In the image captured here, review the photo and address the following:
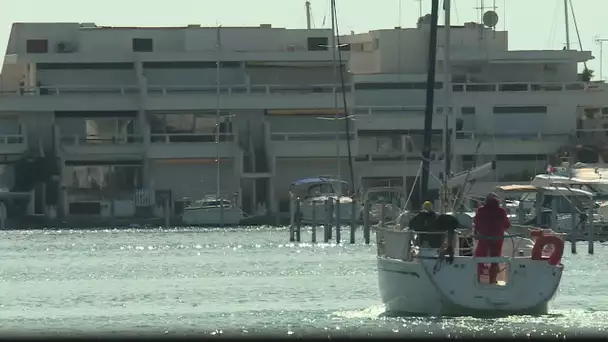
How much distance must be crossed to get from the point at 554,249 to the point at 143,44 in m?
71.8

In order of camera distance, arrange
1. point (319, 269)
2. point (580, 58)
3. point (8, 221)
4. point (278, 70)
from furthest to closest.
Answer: point (580, 58)
point (278, 70)
point (8, 221)
point (319, 269)

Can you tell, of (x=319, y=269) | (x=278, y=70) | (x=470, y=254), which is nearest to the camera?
(x=470, y=254)

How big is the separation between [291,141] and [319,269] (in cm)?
4695

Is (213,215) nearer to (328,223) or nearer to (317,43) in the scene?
(317,43)

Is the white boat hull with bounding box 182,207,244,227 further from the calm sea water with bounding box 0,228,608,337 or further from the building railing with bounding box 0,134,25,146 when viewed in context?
the calm sea water with bounding box 0,228,608,337

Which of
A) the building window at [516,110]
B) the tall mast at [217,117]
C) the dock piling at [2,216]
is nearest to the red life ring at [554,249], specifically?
the tall mast at [217,117]

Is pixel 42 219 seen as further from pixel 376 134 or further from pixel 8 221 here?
pixel 376 134

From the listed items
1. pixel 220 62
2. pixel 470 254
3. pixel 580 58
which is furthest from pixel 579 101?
pixel 470 254

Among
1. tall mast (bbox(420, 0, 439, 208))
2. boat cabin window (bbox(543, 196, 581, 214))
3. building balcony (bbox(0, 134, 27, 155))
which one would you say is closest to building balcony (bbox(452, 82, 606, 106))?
building balcony (bbox(0, 134, 27, 155))

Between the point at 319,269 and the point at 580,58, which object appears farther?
the point at 580,58

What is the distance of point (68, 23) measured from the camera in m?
107

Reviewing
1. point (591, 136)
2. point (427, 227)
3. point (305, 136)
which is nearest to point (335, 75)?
point (305, 136)

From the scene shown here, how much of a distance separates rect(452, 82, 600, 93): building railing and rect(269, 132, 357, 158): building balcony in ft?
34.9

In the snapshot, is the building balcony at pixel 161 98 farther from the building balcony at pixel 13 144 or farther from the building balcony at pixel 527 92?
the building balcony at pixel 527 92
